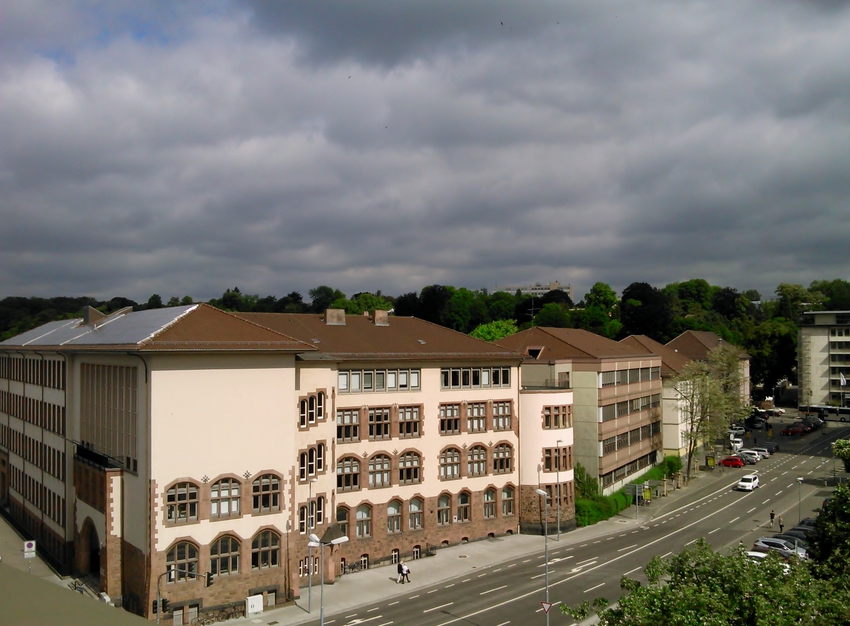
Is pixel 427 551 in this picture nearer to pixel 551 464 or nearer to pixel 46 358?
pixel 551 464

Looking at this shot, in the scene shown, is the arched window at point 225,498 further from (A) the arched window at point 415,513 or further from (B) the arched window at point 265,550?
(A) the arched window at point 415,513

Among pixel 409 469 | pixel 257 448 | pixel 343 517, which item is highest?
pixel 257 448

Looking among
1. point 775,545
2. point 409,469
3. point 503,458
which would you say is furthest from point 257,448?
point 775,545

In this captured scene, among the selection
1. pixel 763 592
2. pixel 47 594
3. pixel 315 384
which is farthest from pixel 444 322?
pixel 47 594

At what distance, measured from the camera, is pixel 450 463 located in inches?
2160

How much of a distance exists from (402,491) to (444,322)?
108202 mm

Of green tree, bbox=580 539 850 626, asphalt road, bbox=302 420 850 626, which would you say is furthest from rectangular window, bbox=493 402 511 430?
green tree, bbox=580 539 850 626

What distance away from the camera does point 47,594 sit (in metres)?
5.71

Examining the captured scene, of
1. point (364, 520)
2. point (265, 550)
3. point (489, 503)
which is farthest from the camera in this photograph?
point (489, 503)

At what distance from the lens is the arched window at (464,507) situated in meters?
55.4

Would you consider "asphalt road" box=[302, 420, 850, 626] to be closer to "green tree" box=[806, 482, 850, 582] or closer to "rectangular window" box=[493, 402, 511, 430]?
"rectangular window" box=[493, 402, 511, 430]

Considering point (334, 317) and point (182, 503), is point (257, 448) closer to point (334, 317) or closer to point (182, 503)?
point (182, 503)

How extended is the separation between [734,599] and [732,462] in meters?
76.2

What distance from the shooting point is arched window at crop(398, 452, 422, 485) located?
5234 centimetres
